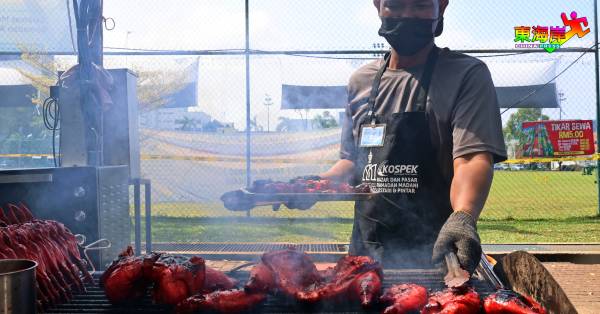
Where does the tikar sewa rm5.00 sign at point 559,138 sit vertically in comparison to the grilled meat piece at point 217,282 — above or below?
above

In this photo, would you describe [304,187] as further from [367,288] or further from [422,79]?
[367,288]

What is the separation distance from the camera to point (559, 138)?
1026 cm

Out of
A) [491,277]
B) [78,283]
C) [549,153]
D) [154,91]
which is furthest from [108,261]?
[549,153]

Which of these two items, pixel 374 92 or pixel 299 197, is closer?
pixel 299 197

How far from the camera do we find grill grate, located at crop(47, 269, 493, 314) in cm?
211

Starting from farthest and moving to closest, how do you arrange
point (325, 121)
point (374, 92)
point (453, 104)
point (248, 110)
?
1. point (325, 121)
2. point (248, 110)
3. point (374, 92)
4. point (453, 104)

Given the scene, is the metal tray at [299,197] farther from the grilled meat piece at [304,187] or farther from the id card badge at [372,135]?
the id card badge at [372,135]

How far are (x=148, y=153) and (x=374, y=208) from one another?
7899mm

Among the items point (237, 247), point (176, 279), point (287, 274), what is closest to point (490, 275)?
point (287, 274)

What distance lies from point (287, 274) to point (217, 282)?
348 millimetres

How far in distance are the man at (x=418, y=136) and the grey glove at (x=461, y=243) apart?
0.56 m

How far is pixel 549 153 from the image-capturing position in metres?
10.4

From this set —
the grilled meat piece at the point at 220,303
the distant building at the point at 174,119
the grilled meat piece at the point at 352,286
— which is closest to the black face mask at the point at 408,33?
the grilled meat piece at the point at 352,286

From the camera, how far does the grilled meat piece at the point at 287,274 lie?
2.13 meters
